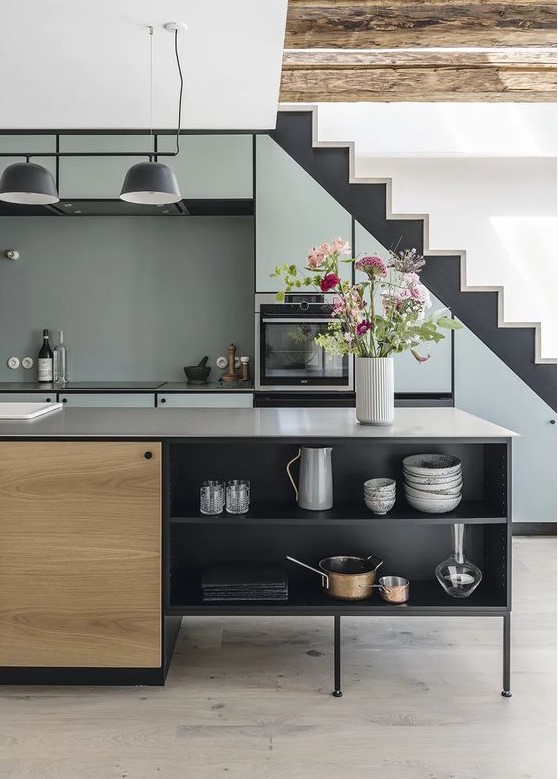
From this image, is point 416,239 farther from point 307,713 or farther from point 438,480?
point 307,713

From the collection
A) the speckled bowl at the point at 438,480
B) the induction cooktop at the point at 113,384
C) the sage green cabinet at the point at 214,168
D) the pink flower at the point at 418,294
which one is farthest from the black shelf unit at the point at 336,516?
the sage green cabinet at the point at 214,168

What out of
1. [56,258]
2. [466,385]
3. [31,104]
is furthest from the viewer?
[56,258]

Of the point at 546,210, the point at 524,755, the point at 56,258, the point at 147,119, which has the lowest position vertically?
the point at 524,755

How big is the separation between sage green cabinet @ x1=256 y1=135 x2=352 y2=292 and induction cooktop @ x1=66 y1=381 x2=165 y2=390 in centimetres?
102

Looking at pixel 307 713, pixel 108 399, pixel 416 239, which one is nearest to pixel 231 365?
Result: pixel 108 399

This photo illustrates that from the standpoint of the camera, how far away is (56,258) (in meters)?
4.61

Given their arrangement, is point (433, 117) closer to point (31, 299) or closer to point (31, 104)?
point (31, 104)

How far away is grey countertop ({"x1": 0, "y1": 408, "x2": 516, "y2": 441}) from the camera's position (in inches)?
88.9

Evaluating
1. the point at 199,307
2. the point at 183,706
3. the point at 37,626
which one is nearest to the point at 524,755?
the point at 183,706

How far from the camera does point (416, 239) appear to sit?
4.27 meters

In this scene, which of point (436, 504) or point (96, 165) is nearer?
point (436, 504)

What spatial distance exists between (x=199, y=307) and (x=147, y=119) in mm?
1221

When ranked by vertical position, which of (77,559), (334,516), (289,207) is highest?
(289,207)

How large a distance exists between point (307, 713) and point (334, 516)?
24.2 inches
